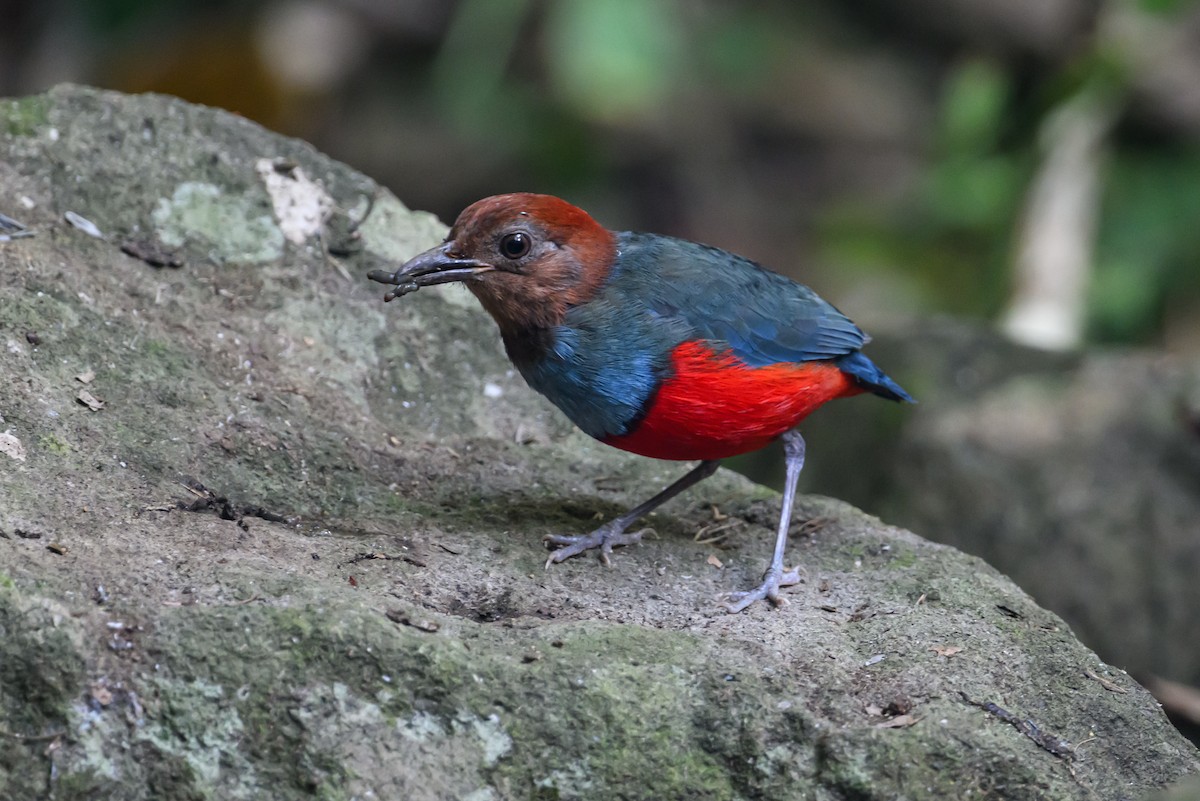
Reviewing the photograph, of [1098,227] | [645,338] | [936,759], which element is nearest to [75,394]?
[645,338]

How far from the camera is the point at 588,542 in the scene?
172 inches

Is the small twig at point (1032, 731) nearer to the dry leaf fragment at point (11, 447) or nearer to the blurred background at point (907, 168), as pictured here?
the blurred background at point (907, 168)

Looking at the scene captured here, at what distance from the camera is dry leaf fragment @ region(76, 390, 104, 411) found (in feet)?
13.6

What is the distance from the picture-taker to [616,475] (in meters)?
5.16

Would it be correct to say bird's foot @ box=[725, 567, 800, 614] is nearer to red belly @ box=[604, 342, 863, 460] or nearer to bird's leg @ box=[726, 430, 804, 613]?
bird's leg @ box=[726, 430, 804, 613]

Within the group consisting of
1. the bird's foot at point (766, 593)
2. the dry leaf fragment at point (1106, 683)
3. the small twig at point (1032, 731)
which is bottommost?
the bird's foot at point (766, 593)

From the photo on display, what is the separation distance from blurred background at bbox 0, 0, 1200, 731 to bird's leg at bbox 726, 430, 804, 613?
200 centimetres

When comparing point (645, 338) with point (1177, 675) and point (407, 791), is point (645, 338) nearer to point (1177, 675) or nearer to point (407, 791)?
point (407, 791)

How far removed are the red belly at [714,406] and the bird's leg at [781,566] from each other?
211 mm

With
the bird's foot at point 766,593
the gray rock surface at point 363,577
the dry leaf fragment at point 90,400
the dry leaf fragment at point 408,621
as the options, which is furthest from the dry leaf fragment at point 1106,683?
the dry leaf fragment at point 90,400

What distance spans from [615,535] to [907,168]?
347 inches

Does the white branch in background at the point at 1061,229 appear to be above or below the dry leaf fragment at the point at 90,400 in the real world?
above

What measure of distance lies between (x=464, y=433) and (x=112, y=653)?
2.05m

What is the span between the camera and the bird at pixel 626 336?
14.1 ft
